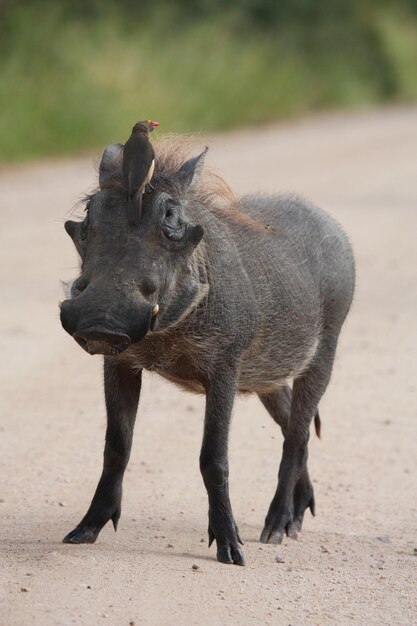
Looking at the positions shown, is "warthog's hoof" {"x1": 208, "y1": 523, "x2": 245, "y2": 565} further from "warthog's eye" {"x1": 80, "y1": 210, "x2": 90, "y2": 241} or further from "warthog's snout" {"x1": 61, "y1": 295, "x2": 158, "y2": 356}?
"warthog's eye" {"x1": 80, "y1": 210, "x2": 90, "y2": 241}

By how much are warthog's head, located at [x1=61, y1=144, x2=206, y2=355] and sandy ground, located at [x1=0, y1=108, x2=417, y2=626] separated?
56 centimetres

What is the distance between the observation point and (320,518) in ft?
18.8

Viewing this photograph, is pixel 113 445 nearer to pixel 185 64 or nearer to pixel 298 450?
pixel 298 450

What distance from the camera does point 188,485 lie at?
19.4ft

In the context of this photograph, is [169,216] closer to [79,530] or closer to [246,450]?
[79,530]

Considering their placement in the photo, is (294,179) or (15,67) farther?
(15,67)

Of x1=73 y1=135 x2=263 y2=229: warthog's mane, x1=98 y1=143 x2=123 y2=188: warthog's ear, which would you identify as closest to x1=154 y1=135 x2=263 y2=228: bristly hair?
x1=73 y1=135 x2=263 y2=229: warthog's mane

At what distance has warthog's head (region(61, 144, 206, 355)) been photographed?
411 centimetres

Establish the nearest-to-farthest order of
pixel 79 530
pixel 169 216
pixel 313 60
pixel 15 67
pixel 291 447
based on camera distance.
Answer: pixel 169 216 < pixel 79 530 < pixel 291 447 < pixel 15 67 < pixel 313 60

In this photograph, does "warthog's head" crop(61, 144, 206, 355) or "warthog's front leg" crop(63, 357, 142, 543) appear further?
"warthog's front leg" crop(63, 357, 142, 543)

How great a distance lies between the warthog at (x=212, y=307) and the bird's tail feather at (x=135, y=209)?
2 centimetres

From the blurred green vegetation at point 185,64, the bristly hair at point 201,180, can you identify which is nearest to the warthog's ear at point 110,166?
the bristly hair at point 201,180

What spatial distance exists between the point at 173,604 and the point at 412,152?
16.3 meters

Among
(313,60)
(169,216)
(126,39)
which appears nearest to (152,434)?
(169,216)
